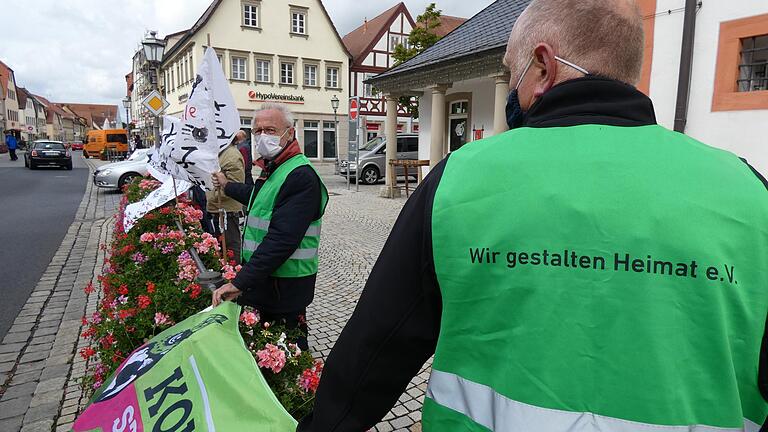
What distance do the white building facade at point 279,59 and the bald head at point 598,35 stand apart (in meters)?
29.5

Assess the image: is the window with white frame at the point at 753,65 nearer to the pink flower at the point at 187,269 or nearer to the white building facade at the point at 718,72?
the white building facade at the point at 718,72

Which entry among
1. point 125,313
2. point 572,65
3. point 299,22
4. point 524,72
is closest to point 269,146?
point 125,313

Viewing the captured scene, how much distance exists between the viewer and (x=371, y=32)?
37.3 m

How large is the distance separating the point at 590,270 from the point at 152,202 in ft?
12.9

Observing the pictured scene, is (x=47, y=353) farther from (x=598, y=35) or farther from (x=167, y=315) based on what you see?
(x=598, y=35)

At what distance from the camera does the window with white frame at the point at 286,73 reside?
3158 cm

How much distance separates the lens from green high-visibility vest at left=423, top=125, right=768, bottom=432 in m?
0.84

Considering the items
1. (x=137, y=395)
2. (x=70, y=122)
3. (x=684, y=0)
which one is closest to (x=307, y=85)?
(x=684, y=0)

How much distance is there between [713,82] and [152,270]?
759cm

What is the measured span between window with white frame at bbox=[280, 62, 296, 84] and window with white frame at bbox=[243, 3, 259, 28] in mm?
2830

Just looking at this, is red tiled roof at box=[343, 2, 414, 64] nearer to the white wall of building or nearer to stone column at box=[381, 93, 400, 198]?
stone column at box=[381, 93, 400, 198]

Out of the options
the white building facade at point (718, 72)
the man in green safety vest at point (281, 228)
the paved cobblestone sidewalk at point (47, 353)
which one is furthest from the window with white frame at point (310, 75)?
the man in green safety vest at point (281, 228)

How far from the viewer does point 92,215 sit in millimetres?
11984

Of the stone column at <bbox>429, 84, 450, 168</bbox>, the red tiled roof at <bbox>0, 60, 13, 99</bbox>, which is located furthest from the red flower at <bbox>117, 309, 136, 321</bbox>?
the red tiled roof at <bbox>0, 60, 13, 99</bbox>
